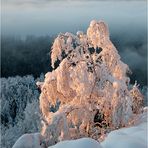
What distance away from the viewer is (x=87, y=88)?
6.96 m

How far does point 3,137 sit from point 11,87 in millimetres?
13393

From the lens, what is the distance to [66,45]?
725cm

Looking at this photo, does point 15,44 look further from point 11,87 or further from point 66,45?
point 66,45

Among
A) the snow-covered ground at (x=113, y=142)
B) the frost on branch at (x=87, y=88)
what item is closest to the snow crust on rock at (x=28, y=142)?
the snow-covered ground at (x=113, y=142)

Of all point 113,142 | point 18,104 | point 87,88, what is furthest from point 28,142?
point 18,104

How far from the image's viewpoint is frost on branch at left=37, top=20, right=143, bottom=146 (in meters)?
6.85

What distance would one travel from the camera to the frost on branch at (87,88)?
22.5ft

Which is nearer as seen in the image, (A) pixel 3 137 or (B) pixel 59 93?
(B) pixel 59 93

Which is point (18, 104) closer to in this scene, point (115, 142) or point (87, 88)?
point (87, 88)

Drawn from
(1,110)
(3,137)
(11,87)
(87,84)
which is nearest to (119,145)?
(87,84)

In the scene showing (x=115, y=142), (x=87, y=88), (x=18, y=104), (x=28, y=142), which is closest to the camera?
(x=115, y=142)

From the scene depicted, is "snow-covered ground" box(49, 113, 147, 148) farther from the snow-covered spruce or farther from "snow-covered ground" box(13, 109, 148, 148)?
the snow-covered spruce

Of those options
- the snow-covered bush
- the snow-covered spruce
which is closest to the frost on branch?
the snow-covered spruce

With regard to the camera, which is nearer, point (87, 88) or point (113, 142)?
point (113, 142)
